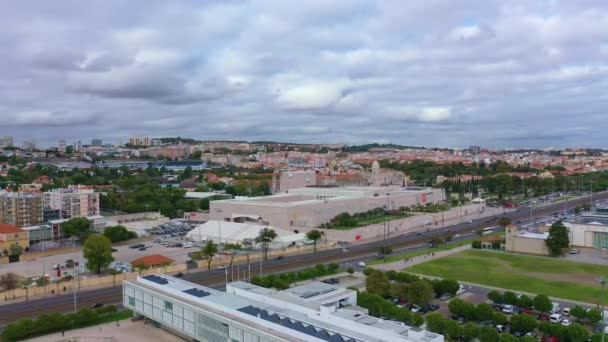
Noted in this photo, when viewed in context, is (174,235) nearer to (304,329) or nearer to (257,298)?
(257,298)

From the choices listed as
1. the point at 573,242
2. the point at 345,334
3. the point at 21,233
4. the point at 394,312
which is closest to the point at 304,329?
the point at 345,334

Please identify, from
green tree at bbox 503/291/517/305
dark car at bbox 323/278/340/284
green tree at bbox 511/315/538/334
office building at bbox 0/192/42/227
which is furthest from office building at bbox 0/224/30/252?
green tree at bbox 511/315/538/334

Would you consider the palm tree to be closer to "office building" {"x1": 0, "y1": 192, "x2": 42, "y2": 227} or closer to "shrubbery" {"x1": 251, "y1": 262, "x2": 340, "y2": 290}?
"shrubbery" {"x1": 251, "y1": 262, "x2": 340, "y2": 290}

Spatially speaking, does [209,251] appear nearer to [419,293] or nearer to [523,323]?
[419,293]

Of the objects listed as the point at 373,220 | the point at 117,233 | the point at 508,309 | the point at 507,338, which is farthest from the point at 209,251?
the point at 373,220

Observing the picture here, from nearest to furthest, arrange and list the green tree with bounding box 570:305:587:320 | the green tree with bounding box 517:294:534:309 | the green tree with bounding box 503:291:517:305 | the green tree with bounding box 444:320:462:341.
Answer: the green tree with bounding box 444:320:462:341 < the green tree with bounding box 570:305:587:320 < the green tree with bounding box 517:294:534:309 < the green tree with bounding box 503:291:517:305
